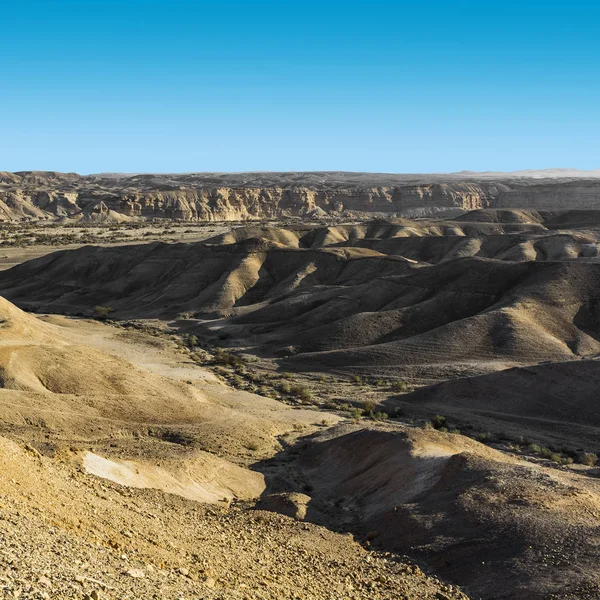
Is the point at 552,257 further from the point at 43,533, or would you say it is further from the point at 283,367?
the point at 43,533

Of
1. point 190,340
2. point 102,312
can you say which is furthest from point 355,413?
point 102,312

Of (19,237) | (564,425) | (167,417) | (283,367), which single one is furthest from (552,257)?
(19,237)

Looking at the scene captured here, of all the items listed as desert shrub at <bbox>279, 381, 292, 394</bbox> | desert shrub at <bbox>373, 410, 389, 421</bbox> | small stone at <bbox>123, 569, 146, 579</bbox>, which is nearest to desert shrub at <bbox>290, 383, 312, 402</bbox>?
desert shrub at <bbox>279, 381, 292, 394</bbox>

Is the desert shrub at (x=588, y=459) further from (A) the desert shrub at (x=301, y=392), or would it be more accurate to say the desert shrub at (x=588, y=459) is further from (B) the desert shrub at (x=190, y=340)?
(B) the desert shrub at (x=190, y=340)

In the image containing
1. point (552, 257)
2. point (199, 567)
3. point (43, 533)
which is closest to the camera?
point (43, 533)

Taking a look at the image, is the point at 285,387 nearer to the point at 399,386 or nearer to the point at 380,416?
the point at 399,386

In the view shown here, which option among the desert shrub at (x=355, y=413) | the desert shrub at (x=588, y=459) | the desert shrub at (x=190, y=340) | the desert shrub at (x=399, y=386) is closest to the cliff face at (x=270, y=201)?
the desert shrub at (x=190, y=340)
